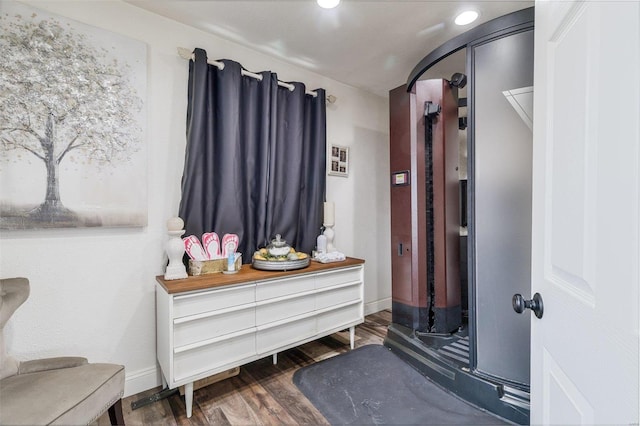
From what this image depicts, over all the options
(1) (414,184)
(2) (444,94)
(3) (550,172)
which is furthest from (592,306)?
(2) (444,94)

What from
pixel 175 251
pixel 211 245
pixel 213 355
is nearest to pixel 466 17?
pixel 211 245

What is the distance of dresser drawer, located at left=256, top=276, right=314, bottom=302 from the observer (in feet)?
6.11

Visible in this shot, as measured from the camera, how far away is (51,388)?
1162 millimetres

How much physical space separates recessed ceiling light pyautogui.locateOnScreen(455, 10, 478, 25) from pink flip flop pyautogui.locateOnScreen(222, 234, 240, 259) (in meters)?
2.18

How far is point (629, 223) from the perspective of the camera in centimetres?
44

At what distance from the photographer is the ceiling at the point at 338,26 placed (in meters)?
1.80

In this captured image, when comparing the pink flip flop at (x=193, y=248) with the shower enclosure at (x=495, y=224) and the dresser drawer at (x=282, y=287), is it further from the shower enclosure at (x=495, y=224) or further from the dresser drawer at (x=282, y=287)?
the shower enclosure at (x=495, y=224)

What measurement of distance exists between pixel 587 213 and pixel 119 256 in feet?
7.21

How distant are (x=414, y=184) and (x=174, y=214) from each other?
188 cm

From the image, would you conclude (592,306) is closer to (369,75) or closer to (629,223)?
(629,223)

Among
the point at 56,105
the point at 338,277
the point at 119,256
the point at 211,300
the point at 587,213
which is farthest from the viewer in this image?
the point at 338,277

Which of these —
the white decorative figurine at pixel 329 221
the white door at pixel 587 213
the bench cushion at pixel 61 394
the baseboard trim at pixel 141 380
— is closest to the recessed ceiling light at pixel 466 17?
the white door at pixel 587 213

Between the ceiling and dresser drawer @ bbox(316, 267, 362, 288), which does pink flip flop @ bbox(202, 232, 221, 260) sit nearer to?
dresser drawer @ bbox(316, 267, 362, 288)

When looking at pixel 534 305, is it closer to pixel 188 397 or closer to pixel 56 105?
pixel 188 397
